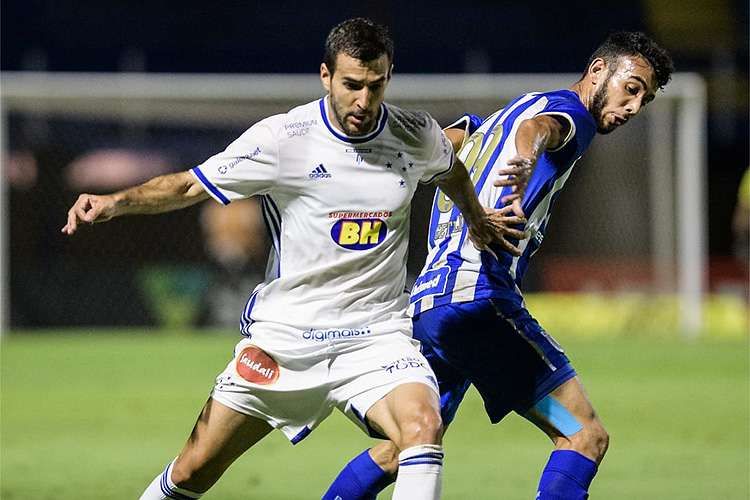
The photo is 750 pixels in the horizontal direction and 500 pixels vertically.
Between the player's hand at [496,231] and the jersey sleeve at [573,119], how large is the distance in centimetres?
36

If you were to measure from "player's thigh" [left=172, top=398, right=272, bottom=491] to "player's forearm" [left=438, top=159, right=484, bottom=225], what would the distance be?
118 cm

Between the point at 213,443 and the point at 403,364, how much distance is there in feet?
2.63

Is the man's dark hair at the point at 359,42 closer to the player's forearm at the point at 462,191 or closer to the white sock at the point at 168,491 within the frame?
the player's forearm at the point at 462,191

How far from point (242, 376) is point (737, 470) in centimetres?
407

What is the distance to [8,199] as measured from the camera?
18.6 metres

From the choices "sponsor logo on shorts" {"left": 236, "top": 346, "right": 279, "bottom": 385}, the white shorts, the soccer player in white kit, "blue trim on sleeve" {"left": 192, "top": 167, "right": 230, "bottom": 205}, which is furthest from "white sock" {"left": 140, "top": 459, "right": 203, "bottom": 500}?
"blue trim on sleeve" {"left": 192, "top": 167, "right": 230, "bottom": 205}

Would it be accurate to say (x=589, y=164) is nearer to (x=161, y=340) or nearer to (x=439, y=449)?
(x=161, y=340)

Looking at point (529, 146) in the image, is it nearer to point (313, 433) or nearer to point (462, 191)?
point (462, 191)

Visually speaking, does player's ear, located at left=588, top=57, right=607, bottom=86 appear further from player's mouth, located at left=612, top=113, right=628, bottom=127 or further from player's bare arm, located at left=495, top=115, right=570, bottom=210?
player's bare arm, located at left=495, top=115, right=570, bottom=210

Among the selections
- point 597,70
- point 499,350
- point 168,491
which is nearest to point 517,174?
point 499,350

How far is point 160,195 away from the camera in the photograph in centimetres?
536

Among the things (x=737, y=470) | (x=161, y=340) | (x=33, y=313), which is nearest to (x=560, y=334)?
(x=161, y=340)

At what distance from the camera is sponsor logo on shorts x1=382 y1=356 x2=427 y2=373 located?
548 cm

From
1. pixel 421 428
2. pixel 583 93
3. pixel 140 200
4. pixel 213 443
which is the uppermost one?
pixel 583 93
